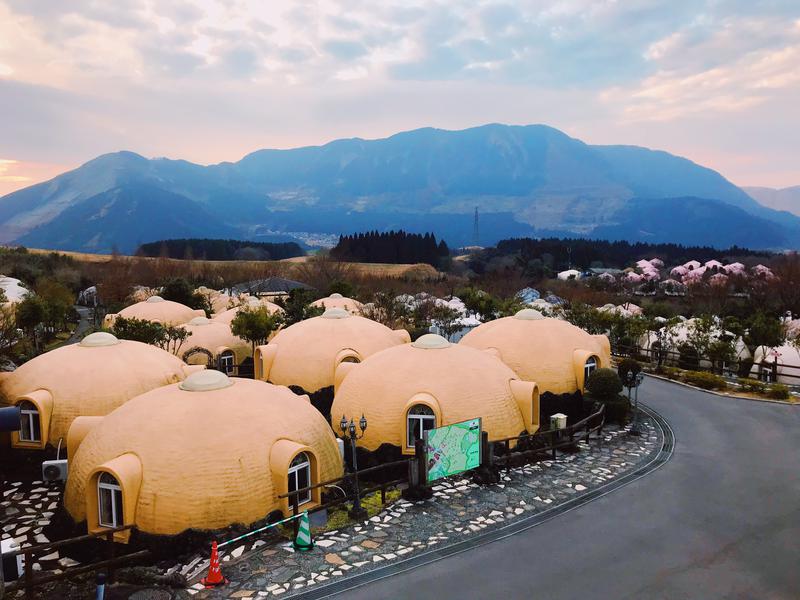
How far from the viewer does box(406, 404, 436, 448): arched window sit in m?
17.4

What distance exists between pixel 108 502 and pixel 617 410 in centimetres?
1743

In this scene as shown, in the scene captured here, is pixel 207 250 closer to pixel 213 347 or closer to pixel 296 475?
pixel 213 347

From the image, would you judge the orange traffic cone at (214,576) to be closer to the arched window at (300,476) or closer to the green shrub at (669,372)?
the arched window at (300,476)

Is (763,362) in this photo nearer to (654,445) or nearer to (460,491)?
(654,445)

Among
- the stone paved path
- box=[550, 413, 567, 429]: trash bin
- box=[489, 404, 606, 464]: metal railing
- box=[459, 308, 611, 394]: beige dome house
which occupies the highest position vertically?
box=[459, 308, 611, 394]: beige dome house

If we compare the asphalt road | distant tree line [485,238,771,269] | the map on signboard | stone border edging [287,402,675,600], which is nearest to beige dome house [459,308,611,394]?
stone border edging [287,402,675,600]

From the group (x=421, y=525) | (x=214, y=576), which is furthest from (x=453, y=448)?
(x=214, y=576)

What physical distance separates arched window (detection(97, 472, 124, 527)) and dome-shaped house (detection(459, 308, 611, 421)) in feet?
51.3

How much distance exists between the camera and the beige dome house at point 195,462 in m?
12.7

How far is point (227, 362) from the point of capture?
3164 centimetres

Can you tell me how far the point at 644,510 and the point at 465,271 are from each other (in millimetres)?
98109

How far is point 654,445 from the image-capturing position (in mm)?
20016

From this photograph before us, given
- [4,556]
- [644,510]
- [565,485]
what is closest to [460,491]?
[565,485]

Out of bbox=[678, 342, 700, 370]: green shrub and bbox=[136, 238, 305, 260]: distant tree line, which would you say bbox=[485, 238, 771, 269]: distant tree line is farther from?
bbox=[678, 342, 700, 370]: green shrub
